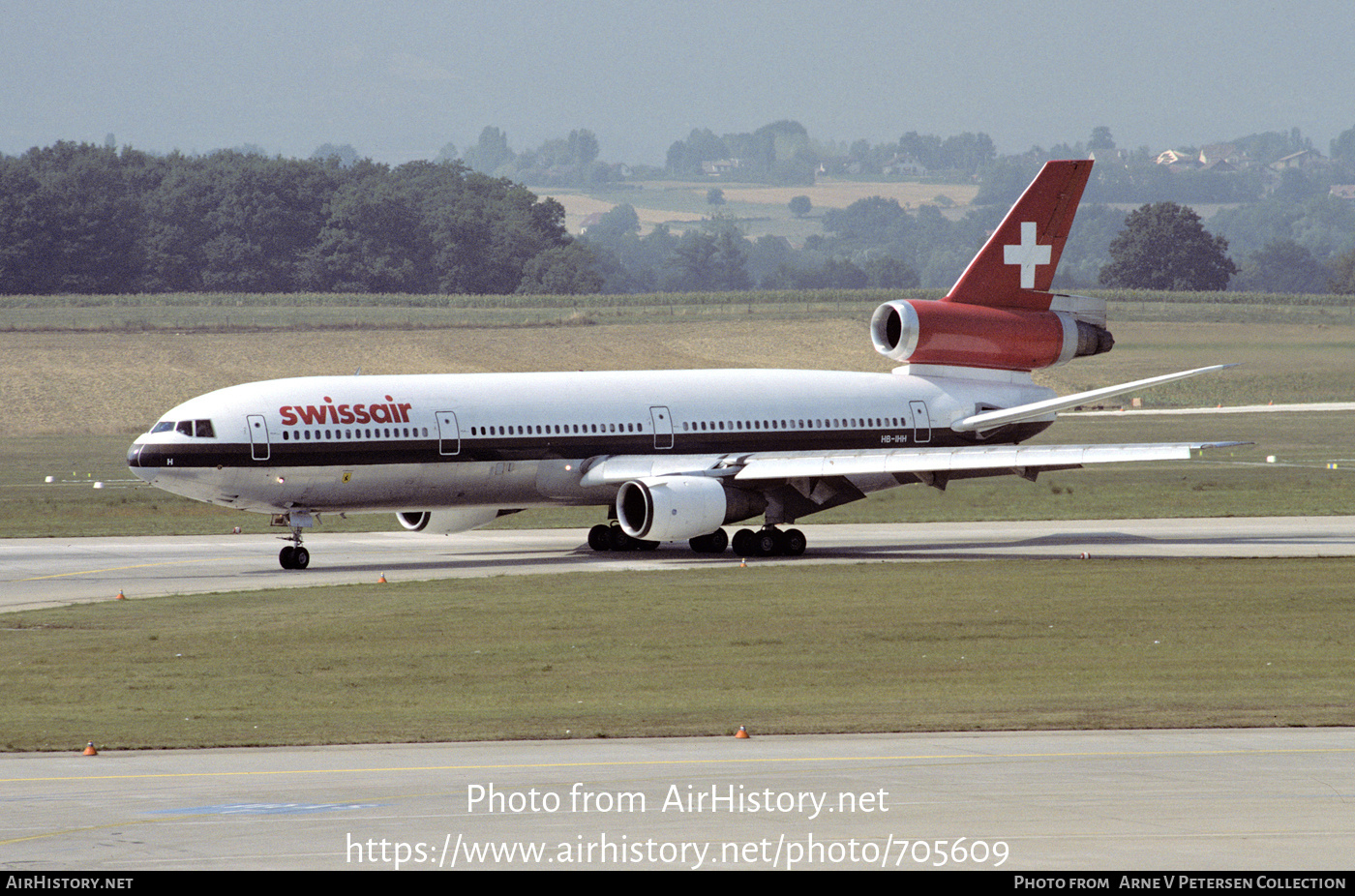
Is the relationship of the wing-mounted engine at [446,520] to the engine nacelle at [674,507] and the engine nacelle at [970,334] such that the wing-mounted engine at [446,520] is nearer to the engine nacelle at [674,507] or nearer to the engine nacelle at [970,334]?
the engine nacelle at [674,507]

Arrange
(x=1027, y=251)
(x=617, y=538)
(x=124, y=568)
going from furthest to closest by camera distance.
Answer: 1. (x=1027, y=251)
2. (x=617, y=538)
3. (x=124, y=568)

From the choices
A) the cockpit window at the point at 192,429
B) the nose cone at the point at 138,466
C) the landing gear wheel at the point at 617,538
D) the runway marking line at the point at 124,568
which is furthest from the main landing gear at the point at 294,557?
the landing gear wheel at the point at 617,538

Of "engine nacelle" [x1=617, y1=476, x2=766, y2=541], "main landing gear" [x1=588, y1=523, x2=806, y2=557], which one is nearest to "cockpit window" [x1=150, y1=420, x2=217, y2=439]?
"engine nacelle" [x1=617, y1=476, x2=766, y2=541]

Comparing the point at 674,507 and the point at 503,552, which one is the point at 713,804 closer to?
the point at 674,507

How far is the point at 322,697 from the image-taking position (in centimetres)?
2280

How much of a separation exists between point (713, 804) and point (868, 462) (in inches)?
1053

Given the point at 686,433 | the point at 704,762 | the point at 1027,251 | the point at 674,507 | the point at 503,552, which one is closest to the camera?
the point at 704,762

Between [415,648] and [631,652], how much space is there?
3367 millimetres

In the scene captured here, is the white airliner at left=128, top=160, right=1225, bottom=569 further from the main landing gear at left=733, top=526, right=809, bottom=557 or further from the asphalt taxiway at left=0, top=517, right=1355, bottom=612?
the asphalt taxiway at left=0, top=517, right=1355, bottom=612

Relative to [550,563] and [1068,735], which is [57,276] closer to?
[550,563]

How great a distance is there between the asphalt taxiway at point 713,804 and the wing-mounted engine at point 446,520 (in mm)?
25667

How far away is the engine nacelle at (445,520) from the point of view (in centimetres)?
4481

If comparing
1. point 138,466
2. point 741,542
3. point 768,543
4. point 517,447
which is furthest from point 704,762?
point 741,542

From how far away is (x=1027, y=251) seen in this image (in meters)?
48.8
